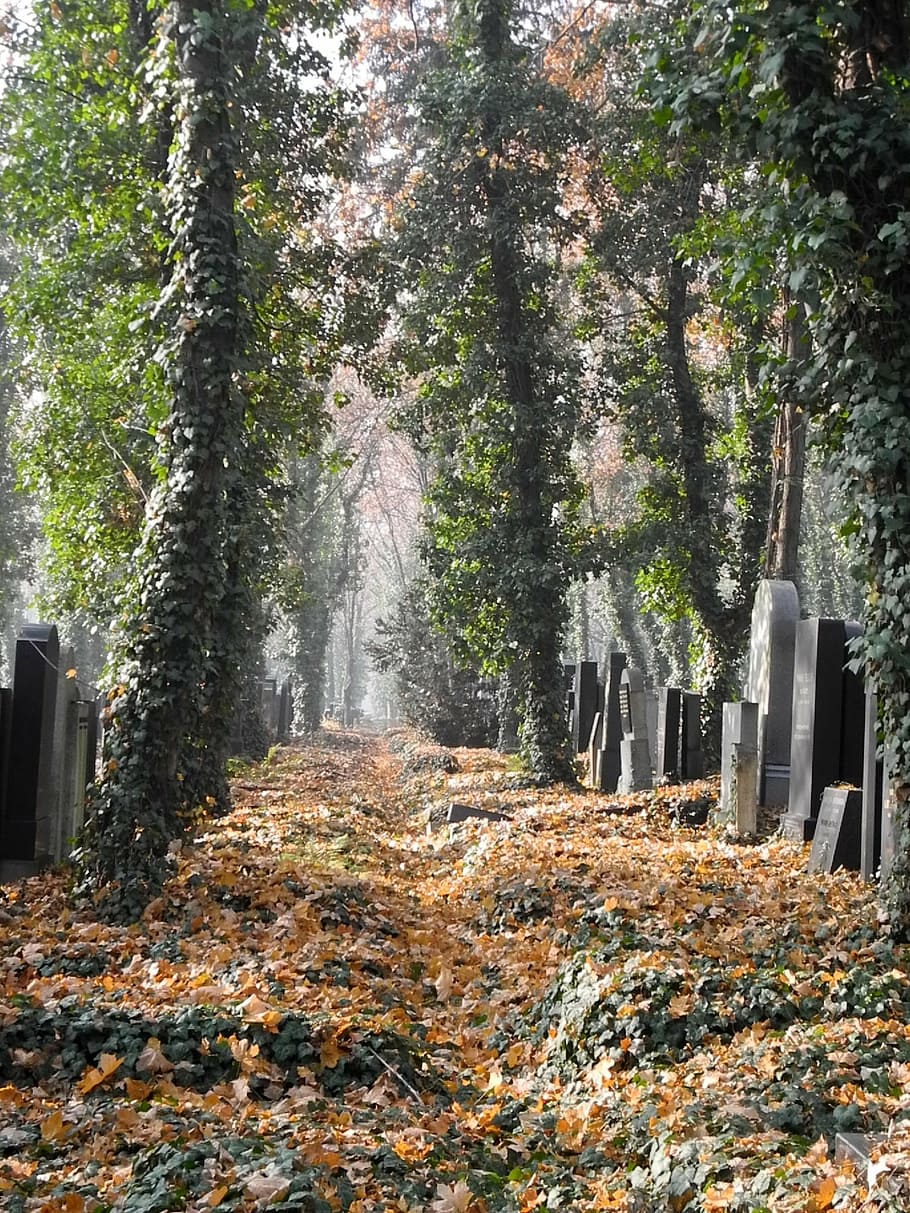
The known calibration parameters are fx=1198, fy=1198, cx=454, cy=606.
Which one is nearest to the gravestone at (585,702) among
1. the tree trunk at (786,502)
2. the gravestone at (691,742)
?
the gravestone at (691,742)

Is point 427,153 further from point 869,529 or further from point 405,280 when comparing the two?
point 869,529

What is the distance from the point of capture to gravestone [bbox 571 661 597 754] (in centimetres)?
2114

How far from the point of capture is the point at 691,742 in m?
16.3

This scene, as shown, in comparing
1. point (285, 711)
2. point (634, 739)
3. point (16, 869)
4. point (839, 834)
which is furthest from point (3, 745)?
point (285, 711)

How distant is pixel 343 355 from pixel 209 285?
842 centimetres

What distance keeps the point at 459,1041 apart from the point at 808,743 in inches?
215

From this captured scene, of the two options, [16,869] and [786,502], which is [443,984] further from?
[786,502]

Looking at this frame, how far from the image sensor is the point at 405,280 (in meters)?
18.0

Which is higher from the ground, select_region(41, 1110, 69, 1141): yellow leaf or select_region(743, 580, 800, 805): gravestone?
select_region(743, 580, 800, 805): gravestone

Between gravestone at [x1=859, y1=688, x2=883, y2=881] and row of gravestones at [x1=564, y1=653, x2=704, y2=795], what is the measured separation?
6752mm

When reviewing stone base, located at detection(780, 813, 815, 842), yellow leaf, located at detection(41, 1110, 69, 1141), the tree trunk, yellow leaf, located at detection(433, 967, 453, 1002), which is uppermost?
the tree trunk

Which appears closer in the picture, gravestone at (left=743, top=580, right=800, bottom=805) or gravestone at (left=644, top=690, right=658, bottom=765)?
gravestone at (left=743, top=580, right=800, bottom=805)

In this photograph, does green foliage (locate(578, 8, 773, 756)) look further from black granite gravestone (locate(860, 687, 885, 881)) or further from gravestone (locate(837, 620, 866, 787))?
black granite gravestone (locate(860, 687, 885, 881))

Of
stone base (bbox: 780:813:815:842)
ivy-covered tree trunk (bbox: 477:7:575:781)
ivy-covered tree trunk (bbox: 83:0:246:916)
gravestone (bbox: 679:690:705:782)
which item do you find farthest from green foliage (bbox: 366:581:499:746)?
ivy-covered tree trunk (bbox: 83:0:246:916)
